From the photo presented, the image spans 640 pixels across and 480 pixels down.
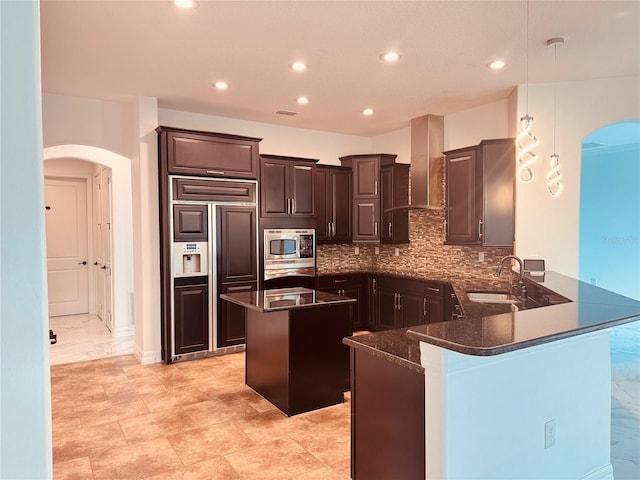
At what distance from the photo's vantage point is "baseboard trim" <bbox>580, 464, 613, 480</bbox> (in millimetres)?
2379

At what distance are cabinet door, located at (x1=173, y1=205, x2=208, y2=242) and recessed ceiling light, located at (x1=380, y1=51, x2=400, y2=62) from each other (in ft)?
8.56

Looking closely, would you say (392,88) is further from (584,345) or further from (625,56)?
(584,345)

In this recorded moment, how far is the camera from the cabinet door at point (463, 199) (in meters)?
4.93

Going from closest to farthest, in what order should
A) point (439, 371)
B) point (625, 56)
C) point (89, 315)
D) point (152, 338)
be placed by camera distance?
point (439, 371) < point (625, 56) < point (152, 338) < point (89, 315)

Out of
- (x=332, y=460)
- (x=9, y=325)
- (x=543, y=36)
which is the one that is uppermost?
(x=543, y=36)

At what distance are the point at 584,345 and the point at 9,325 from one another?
2.56m

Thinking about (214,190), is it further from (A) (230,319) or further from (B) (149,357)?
(B) (149,357)

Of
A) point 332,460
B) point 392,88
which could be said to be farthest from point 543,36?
point 332,460

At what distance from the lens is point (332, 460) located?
114 inches

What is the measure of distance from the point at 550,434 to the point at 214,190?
13.5ft

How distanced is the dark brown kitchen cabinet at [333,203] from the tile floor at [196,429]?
94.8 inches

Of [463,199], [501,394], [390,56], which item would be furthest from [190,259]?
[501,394]

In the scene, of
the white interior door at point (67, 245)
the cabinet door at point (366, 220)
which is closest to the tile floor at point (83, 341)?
the white interior door at point (67, 245)

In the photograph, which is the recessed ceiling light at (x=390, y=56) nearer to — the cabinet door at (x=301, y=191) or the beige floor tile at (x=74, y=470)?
the cabinet door at (x=301, y=191)
